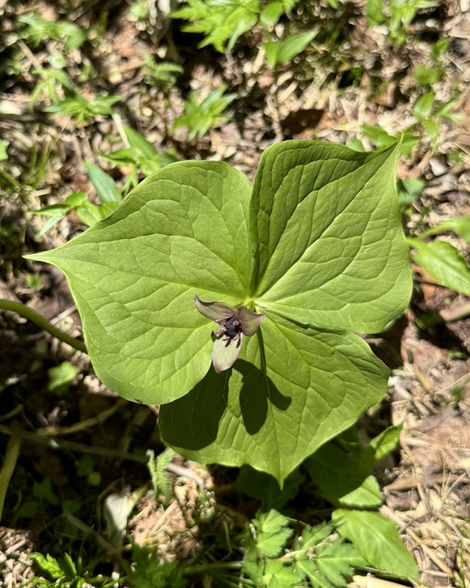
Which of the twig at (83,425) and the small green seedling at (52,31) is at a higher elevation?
the small green seedling at (52,31)

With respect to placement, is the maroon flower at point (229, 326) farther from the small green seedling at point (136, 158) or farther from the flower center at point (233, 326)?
the small green seedling at point (136, 158)

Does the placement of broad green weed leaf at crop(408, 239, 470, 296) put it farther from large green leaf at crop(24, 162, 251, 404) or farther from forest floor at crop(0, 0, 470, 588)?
large green leaf at crop(24, 162, 251, 404)

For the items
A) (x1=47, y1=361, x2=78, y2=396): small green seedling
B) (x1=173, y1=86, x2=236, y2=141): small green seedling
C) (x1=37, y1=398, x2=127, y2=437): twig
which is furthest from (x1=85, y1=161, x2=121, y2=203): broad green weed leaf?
(x1=37, y1=398, x2=127, y2=437): twig

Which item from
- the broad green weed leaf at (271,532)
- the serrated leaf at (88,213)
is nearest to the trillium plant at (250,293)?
the broad green weed leaf at (271,532)

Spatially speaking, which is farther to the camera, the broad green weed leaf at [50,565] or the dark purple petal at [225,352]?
the broad green weed leaf at [50,565]

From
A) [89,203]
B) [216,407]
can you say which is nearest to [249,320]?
[216,407]

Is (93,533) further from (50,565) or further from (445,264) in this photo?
(445,264)

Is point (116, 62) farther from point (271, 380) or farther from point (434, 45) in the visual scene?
point (271, 380)
